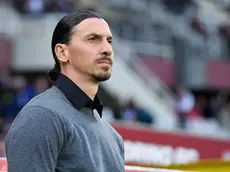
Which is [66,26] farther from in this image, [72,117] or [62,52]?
[72,117]

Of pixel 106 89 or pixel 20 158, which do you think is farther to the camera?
pixel 106 89

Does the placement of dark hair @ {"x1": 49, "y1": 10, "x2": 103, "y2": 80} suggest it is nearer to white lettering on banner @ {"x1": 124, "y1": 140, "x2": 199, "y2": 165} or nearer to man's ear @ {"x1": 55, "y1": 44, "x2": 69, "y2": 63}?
man's ear @ {"x1": 55, "y1": 44, "x2": 69, "y2": 63}

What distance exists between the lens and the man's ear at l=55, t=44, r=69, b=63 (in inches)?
138

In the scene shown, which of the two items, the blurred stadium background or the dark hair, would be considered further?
the blurred stadium background

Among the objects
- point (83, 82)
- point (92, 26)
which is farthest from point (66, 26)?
point (83, 82)

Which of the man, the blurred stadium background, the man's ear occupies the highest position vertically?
the man's ear

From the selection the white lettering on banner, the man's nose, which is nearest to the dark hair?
the man's nose

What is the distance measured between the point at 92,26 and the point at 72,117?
0.39 m

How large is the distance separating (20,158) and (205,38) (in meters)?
22.9

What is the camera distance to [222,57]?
86.5 feet

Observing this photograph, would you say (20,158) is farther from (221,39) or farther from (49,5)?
(221,39)

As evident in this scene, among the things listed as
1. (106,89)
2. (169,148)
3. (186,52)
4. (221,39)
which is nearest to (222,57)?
(221,39)

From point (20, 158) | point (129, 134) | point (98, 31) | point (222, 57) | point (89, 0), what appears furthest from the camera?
point (222, 57)

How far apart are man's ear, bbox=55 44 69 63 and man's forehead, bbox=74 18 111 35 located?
0.29 ft
